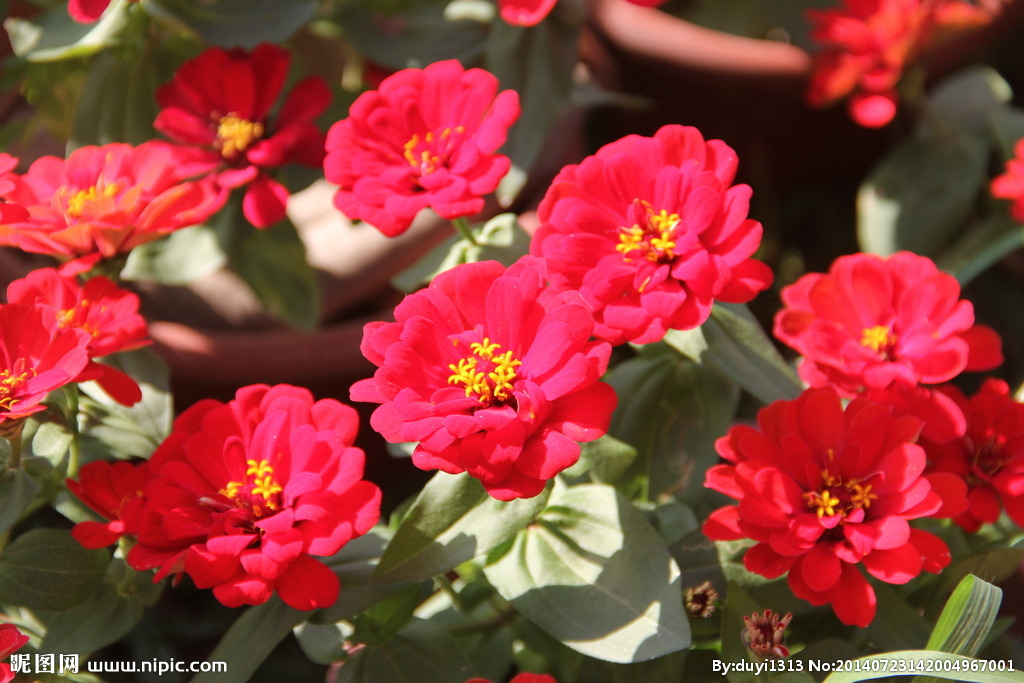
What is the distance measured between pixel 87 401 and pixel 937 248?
2.64 feet

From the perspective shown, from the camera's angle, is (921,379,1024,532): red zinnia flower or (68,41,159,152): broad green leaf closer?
(921,379,1024,532): red zinnia flower

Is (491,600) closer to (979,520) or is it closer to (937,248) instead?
(979,520)

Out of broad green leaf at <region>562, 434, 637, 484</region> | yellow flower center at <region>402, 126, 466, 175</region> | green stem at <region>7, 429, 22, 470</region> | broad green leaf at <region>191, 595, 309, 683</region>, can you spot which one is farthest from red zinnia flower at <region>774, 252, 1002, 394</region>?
green stem at <region>7, 429, 22, 470</region>

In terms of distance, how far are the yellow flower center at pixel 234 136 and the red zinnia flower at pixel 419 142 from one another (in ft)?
0.49

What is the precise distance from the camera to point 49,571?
52 centimetres

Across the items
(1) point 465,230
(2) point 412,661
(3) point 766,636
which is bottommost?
(2) point 412,661

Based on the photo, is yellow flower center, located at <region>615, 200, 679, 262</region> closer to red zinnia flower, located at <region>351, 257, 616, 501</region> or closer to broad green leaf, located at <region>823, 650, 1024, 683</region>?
red zinnia flower, located at <region>351, 257, 616, 501</region>

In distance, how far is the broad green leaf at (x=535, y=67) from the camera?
0.76 m

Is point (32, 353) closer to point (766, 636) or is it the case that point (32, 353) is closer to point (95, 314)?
point (95, 314)

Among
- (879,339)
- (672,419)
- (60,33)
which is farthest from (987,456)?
(60,33)

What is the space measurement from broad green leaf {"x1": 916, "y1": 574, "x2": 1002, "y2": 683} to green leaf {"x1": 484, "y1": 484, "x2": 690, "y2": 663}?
0.13 meters

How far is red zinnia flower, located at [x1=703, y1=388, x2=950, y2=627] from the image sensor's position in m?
0.46

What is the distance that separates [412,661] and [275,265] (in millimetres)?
381

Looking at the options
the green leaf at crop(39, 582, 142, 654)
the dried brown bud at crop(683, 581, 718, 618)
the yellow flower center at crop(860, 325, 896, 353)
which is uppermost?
the yellow flower center at crop(860, 325, 896, 353)
